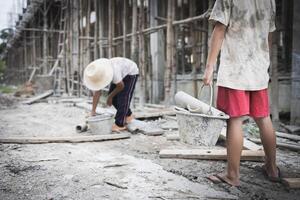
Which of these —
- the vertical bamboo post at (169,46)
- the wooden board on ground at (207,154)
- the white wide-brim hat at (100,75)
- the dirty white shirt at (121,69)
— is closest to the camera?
the wooden board on ground at (207,154)

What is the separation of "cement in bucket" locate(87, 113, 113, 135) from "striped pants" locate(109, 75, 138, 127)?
12.3 inches

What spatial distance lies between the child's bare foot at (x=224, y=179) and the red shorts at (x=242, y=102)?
59 centimetres

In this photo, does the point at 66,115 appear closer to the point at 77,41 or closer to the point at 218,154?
the point at 218,154

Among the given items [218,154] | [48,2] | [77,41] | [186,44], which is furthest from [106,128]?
A: [48,2]

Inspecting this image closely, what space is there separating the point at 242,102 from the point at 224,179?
2.39 feet

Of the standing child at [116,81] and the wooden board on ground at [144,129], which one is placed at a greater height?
the standing child at [116,81]

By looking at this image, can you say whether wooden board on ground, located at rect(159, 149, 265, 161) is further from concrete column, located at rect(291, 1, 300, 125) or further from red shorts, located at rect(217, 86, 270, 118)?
concrete column, located at rect(291, 1, 300, 125)

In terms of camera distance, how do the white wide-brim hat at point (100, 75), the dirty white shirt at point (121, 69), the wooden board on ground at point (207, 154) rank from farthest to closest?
→ the dirty white shirt at point (121, 69) < the white wide-brim hat at point (100, 75) < the wooden board on ground at point (207, 154)

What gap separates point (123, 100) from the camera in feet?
21.0

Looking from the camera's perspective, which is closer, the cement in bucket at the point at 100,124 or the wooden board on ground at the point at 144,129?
the cement in bucket at the point at 100,124

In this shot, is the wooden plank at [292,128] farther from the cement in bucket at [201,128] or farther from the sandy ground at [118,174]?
the cement in bucket at [201,128]

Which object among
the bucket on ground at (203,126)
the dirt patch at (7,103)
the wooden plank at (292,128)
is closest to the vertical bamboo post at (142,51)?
the dirt patch at (7,103)

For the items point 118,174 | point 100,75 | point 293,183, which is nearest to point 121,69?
point 100,75

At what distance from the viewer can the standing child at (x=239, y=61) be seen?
3348 mm
